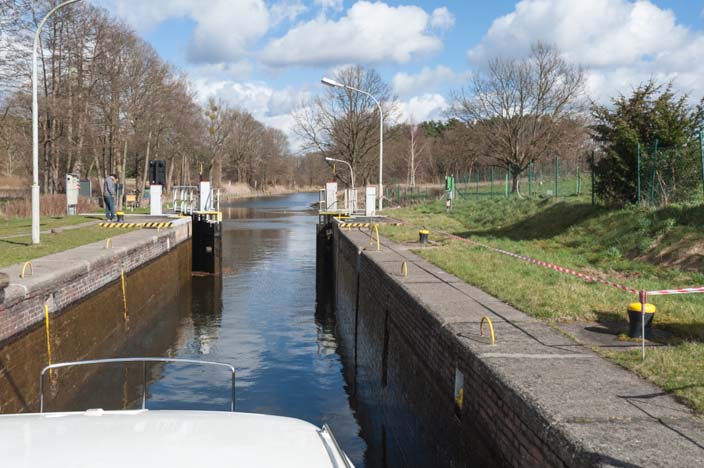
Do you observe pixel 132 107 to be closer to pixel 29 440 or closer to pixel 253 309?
pixel 253 309

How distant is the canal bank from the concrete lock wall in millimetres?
4611

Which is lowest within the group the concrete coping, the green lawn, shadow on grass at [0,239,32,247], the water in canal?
the water in canal

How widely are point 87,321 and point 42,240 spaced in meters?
5.43

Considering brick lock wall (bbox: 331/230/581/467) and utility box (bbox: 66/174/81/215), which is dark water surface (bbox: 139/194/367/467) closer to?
brick lock wall (bbox: 331/230/581/467)

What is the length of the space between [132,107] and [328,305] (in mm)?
25885

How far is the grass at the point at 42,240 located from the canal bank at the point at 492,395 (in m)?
7.21

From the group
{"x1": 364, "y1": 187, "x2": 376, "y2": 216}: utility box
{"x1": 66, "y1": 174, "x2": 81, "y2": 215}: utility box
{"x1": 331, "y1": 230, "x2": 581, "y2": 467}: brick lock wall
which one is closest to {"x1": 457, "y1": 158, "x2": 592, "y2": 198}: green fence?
{"x1": 364, "y1": 187, "x2": 376, "y2": 216}: utility box

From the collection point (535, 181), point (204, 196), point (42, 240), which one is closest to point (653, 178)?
point (42, 240)

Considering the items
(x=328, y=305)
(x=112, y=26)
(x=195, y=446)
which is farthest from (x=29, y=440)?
(x=112, y=26)

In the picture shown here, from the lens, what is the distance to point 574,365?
227 inches

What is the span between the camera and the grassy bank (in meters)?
6.13

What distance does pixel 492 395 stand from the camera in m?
5.41

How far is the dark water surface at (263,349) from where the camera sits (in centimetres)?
1077

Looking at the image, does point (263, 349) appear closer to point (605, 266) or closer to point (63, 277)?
point (63, 277)
